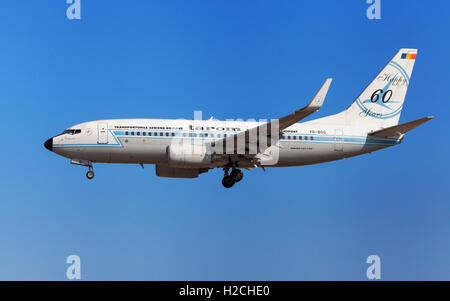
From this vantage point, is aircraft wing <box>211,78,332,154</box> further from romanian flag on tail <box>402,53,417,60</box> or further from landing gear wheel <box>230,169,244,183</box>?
romanian flag on tail <box>402,53,417,60</box>

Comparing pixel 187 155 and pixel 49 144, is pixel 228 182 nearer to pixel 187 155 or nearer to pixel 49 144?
pixel 187 155

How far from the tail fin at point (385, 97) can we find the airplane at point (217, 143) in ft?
1.71

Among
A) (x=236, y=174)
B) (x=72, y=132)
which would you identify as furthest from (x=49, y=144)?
(x=236, y=174)

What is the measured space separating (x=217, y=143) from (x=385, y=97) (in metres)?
14.8

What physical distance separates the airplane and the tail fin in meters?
0.52

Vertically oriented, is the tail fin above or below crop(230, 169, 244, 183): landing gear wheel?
above

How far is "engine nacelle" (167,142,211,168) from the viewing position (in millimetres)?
48344

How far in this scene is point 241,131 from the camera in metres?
50.9

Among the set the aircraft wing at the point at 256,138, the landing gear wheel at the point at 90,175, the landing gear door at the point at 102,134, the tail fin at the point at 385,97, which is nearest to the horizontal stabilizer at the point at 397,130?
the tail fin at the point at 385,97

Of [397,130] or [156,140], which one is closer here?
[156,140]

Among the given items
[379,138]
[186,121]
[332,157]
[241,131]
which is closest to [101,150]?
[186,121]

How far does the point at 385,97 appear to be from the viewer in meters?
55.8

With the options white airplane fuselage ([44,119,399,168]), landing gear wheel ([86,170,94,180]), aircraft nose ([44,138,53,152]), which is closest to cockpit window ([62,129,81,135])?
white airplane fuselage ([44,119,399,168])
